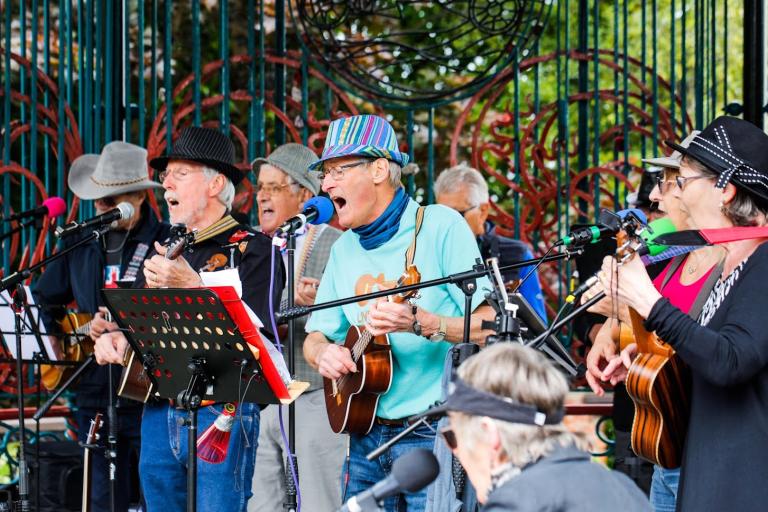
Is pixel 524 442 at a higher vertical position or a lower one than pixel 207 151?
lower

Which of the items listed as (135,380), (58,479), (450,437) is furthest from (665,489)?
(58,479)

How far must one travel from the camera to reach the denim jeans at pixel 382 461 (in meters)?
4.04

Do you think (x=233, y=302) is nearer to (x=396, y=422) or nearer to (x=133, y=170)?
(x=396, y=422)

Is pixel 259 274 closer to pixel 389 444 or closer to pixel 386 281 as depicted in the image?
pixel 386 281

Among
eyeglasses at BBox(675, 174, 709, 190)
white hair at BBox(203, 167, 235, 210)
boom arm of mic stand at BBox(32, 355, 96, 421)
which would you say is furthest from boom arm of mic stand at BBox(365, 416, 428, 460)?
boom arm of mic stand at BBox(32, 355, 96, 421)

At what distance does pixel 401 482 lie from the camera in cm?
247

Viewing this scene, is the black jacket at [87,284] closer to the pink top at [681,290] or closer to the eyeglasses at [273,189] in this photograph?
the eyeglasses at [273,189]

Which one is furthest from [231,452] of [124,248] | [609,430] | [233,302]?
[609,430]

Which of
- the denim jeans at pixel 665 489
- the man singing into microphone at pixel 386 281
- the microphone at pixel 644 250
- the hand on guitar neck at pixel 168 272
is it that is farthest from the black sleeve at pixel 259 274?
the denim jeans at pixel 665 489

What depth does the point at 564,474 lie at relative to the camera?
2.50 m

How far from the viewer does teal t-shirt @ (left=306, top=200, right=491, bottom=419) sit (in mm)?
4152

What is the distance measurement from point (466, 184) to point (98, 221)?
2567mm

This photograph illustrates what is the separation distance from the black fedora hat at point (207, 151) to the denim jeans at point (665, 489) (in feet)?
7.64

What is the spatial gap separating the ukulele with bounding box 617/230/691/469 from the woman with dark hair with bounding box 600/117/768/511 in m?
0.08
